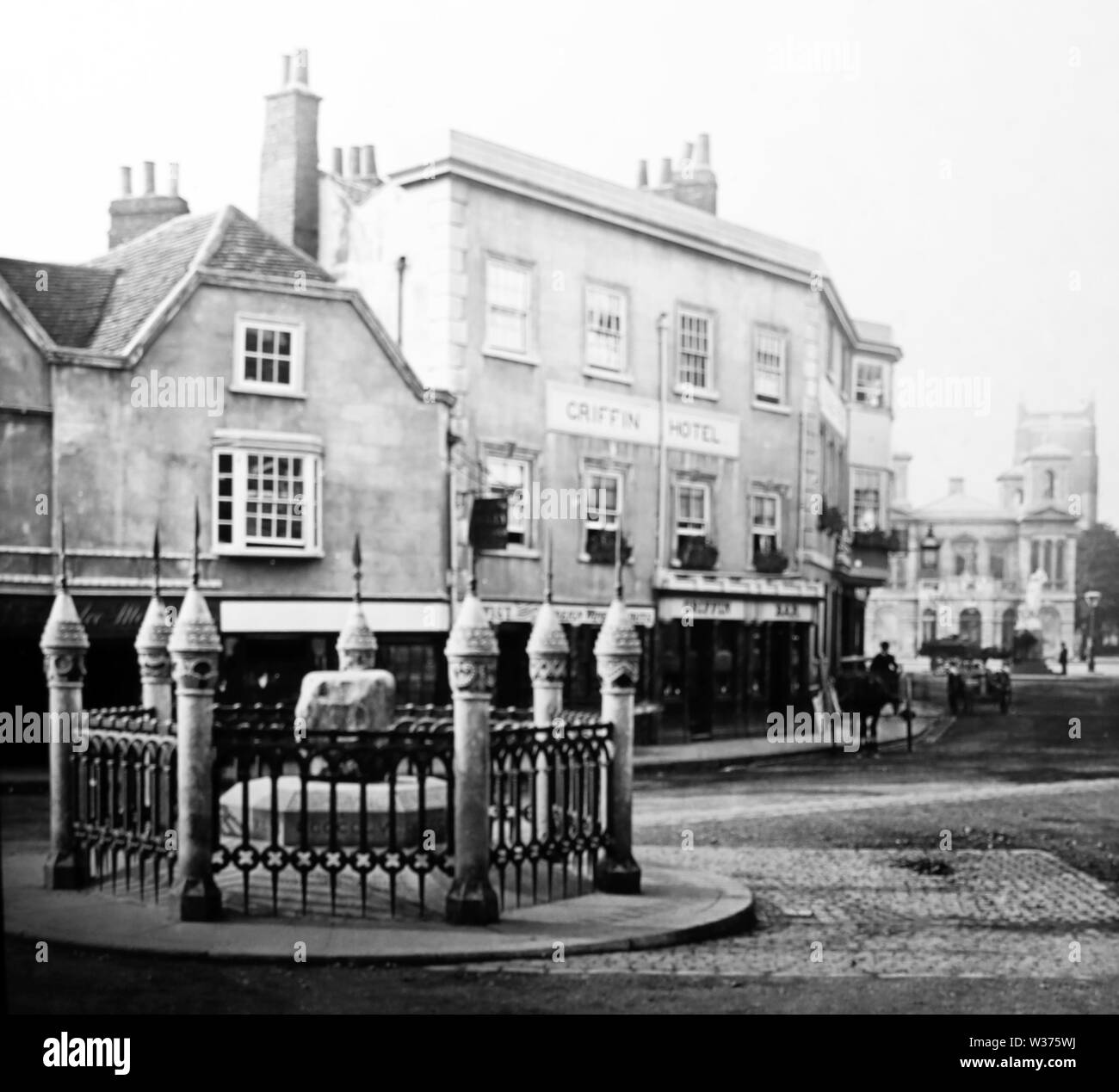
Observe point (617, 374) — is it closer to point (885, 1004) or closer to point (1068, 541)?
point (1068, 541)

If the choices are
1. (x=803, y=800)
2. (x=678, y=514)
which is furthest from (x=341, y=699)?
(x=803, y=800)

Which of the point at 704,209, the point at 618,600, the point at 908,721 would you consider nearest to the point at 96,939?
the point at 618,600

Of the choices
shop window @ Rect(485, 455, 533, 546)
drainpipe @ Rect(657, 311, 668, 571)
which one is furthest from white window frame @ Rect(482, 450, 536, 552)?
drainpipe @ Rect(657, 311, 668, 571)

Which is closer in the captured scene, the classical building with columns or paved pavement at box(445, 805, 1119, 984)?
paved pavement at box(445, 805, 1119, 984)

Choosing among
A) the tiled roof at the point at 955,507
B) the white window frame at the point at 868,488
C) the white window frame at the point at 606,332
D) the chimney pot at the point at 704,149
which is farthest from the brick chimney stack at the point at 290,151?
the tiled roof at the point at 955,507

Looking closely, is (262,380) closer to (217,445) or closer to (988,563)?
(217,445)

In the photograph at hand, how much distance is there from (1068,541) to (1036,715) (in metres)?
1.11

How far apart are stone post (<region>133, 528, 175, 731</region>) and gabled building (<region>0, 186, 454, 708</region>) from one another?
0.15 m

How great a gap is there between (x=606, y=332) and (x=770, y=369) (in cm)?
80

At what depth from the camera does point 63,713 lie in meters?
6.68

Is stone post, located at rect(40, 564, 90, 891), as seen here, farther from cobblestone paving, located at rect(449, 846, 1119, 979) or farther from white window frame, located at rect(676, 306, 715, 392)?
white window frame, located at rect(676, 306, 715, 392)

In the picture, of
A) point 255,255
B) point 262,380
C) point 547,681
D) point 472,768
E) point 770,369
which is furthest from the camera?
point 547,681

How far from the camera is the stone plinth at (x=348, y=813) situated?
6.72m

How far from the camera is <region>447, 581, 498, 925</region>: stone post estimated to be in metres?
6.28
